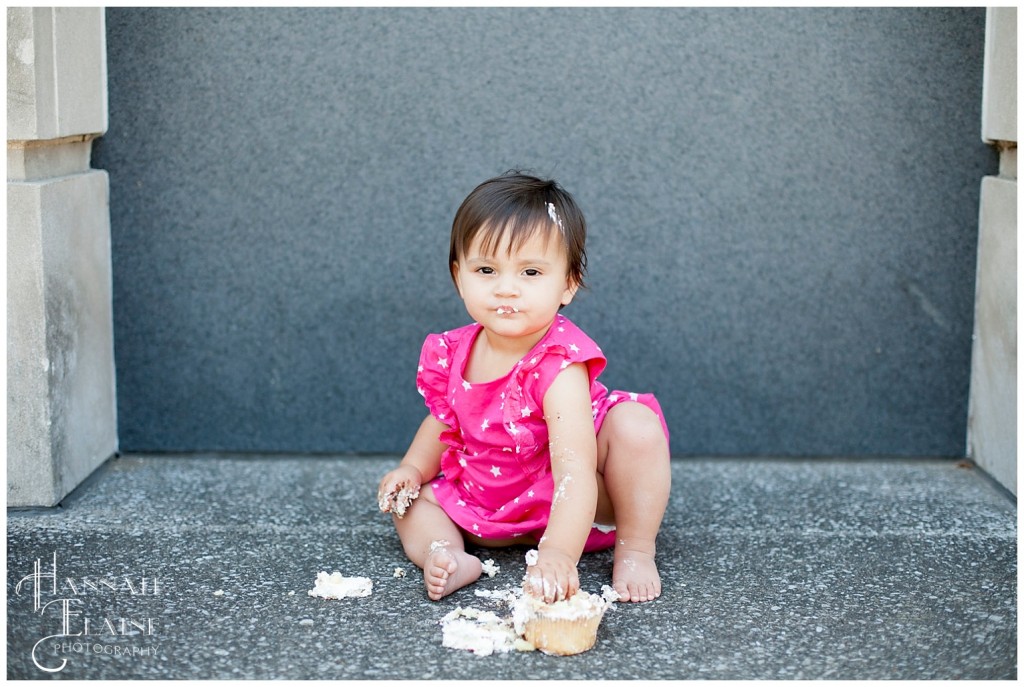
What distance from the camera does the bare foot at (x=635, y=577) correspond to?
2.30 meters

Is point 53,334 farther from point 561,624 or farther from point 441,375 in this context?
point 561,624

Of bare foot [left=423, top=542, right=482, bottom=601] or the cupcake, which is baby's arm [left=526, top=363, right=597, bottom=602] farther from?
bare foot [left=423, top=542, right=482, bottom=601]

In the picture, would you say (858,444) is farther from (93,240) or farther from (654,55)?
(93,240)

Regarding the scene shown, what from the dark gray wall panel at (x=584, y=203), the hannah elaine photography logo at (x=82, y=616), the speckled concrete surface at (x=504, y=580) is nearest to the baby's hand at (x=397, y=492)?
the speckled concrete surface at (x=504, y=580)

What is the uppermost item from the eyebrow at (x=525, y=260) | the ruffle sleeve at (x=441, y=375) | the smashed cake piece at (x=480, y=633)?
the eyebrow at (x=525, y=260)

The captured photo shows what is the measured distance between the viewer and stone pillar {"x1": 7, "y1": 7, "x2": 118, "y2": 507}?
2594mm

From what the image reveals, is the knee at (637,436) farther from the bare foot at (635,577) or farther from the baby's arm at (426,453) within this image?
the baby's arm at (426,453)

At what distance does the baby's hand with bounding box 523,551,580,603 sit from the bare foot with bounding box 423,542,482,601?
0.19 metres

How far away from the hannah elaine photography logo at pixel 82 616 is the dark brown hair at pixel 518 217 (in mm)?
958

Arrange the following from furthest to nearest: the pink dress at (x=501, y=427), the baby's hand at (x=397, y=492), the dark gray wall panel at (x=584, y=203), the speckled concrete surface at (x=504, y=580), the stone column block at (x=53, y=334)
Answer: the dark gray wall panel at (x=584, y=203)
the stone column block at (x=53, y=334)
the baby's hand at (x=397, y=492)
the pink dress at (x=501, y=427)
the speckled concrete surface at (x=504, y=580)

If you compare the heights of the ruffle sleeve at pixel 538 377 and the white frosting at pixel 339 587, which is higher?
the ruffle sleeve at pixel 538 377

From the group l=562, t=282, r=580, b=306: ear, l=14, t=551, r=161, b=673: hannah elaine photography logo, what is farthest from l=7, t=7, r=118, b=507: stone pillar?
l=562, t=282, r=580, b=306: ear

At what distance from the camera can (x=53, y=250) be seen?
270 centimetres

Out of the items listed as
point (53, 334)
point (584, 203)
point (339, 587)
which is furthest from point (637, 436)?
point (53, 334)
